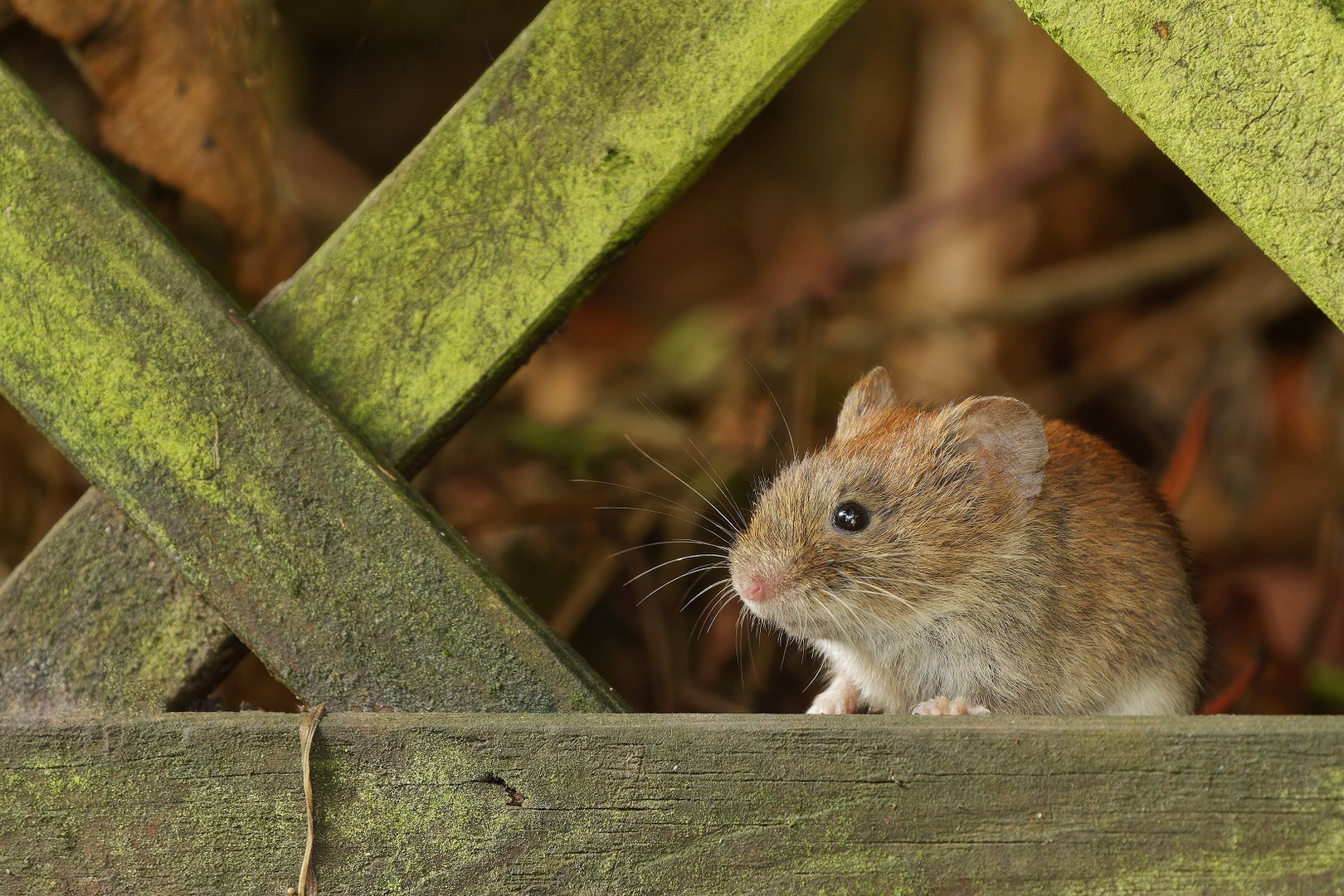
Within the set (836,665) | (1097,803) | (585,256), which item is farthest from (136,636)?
(836,665)

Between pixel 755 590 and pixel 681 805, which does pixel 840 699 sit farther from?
pixel 681 805

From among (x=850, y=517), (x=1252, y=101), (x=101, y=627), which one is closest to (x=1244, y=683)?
(x=850, y=517)

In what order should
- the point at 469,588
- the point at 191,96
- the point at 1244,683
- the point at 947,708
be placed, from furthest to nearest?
the point at 1244,683, the point at 191,96, the point at 947,708, the point at 469,588

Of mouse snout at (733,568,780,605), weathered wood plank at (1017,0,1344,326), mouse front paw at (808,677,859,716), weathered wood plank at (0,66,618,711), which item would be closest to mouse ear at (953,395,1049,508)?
mouse snout at (733,568,780,605)

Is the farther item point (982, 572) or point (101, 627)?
point (982, 572)

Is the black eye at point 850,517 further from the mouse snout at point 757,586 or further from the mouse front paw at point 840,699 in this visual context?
the mouse front paw at point 840,699
